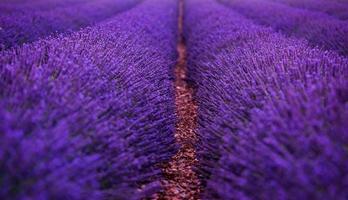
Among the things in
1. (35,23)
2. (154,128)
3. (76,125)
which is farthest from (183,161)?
(35,23)

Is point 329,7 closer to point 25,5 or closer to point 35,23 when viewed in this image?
point 35,23

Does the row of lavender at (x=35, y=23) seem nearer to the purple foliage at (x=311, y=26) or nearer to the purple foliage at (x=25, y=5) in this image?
the purple foliage at (x=25, y=5)

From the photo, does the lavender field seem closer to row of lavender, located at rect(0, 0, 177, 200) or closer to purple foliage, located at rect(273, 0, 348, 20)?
row of lavender, located at rect(0, 0, 177, 200)

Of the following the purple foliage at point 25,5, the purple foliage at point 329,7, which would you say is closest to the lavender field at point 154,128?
the purple foliage at point 329,7

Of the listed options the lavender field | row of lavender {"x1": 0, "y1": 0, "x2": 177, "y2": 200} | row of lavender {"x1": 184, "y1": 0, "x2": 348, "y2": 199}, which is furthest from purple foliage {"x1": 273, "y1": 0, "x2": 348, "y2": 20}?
row of lavender {"x1": 0, "y1": 0, "x2": 177, "y2": 200}

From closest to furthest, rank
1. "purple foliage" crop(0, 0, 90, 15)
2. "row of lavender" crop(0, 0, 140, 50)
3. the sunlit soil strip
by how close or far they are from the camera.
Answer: the sunlit soil strip → "row of lavender" crop(0, 0, 140, 50) → "purple foliage" crop(0, 0, 90, 15)

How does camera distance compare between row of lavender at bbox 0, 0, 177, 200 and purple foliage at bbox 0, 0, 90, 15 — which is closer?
row of lavender at bbox 0, 0, 177, 200
